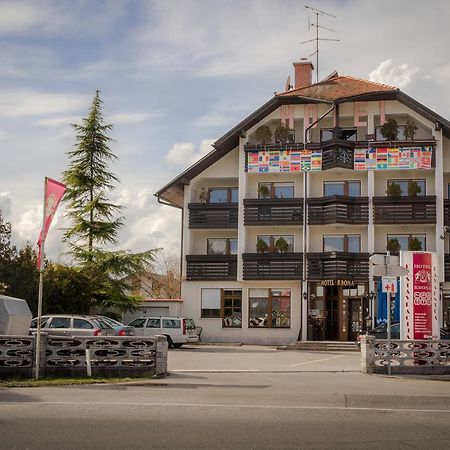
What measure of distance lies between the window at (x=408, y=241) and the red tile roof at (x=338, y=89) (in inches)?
312

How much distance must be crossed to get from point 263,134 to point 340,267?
8.53m

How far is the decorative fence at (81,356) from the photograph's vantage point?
18.1 m

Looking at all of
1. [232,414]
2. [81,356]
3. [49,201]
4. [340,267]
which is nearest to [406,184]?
[340,267]

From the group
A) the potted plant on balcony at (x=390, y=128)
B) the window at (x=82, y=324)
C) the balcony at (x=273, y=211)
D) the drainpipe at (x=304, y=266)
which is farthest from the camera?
the balcony at (x=273, y=211)

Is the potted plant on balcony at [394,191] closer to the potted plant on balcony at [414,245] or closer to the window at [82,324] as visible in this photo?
the potted plant on balcony at [414,245]

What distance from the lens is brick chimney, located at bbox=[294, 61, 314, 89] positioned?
155ft

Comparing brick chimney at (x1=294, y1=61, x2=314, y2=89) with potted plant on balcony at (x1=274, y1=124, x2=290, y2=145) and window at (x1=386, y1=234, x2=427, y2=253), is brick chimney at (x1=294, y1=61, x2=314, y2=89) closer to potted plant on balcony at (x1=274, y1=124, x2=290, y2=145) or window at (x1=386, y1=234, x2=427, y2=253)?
potted plant on balcony at (x1=274, y1=124, x2=290, y2=145)

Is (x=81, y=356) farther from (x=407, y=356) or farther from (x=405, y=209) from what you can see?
(x=405, y=209)

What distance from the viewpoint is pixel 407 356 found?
67.7 feet

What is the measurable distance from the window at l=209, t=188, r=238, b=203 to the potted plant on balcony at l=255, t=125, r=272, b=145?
3.38m

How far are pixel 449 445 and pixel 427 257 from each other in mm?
13966

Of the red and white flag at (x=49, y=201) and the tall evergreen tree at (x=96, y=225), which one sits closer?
the red and white flag at (x=49, y=201)

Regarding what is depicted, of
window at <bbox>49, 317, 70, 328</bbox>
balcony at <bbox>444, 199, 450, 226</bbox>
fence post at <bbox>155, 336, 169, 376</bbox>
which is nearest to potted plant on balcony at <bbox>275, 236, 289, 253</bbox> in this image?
balcony at <bbox>444, 199, 450, 226</bbox>

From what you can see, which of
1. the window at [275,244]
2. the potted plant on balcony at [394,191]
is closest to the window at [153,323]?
the window at [275,244]
